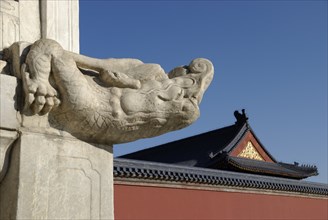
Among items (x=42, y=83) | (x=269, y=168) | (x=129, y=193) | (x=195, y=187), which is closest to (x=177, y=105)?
(x=42, y=83)

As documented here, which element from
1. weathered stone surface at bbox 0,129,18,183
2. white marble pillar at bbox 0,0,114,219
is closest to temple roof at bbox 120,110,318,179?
white marble pillar at bbox 0,0,114,219

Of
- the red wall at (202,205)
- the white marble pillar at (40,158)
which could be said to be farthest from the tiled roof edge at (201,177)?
the white marble pillar at (40,158)

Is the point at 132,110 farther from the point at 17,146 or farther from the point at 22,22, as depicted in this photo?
the point at 22,22

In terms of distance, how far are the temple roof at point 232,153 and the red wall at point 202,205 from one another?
2197mm

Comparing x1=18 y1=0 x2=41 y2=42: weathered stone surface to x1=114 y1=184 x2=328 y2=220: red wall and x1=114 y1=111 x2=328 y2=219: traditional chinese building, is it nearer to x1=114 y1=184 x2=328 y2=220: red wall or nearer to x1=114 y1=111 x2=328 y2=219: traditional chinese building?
x1=114 y1=111 x2=328 y2=219: traditional chinese building

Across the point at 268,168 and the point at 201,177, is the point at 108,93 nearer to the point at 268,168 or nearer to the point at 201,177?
the point at 201,177

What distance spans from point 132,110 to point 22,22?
0.65m

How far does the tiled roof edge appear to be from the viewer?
1029 cm

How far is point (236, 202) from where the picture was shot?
43.8 feet

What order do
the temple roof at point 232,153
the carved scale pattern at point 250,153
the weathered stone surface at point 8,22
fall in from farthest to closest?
the carved scale pattern at point 250,153 < the temple roof at point 232,153 < the weathered stone surface at point 8,22

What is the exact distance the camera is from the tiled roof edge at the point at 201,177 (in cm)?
1029

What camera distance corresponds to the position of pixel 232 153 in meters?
17.5

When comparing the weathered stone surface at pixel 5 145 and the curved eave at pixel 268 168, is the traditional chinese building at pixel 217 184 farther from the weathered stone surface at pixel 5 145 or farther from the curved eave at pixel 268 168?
the weathered stone surface at pixel 5 145

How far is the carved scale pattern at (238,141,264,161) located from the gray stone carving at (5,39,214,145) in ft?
53.9
